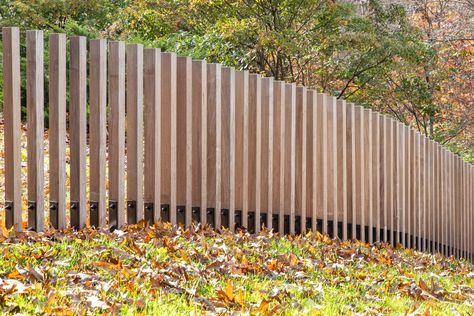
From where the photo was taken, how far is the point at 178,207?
6570 millimetres

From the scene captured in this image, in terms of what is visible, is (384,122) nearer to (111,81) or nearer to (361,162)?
(361,162)

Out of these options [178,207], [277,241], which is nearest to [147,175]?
[178,207]

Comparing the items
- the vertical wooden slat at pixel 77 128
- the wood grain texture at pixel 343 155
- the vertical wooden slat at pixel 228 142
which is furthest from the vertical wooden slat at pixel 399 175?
the vertical wooden slat at pixel 77 128

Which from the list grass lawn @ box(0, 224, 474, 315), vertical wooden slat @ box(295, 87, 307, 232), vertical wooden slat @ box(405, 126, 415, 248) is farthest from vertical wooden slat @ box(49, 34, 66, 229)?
vertical wooden slat @ box(405, 126, 415, 248)

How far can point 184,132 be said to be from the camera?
6.55 m

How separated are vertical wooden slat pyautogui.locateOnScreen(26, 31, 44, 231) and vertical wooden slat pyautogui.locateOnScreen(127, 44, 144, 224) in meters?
0.91

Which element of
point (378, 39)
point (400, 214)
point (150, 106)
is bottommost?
point (400, 214)

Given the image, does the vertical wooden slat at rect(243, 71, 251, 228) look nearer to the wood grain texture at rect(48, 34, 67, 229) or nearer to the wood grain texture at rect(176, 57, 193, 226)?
the wood grain texture at rect(176, 57, 193, 226)

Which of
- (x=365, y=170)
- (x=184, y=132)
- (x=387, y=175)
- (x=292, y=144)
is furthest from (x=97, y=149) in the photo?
(x=387, y=175)

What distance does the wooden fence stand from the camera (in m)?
5.41

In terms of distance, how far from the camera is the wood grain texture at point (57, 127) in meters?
5.41

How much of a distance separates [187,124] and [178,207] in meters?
0.67

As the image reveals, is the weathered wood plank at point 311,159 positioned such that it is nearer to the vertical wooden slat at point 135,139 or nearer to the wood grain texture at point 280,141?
the wood grain texture at point 280,141

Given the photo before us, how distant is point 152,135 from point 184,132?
392 millimetres
